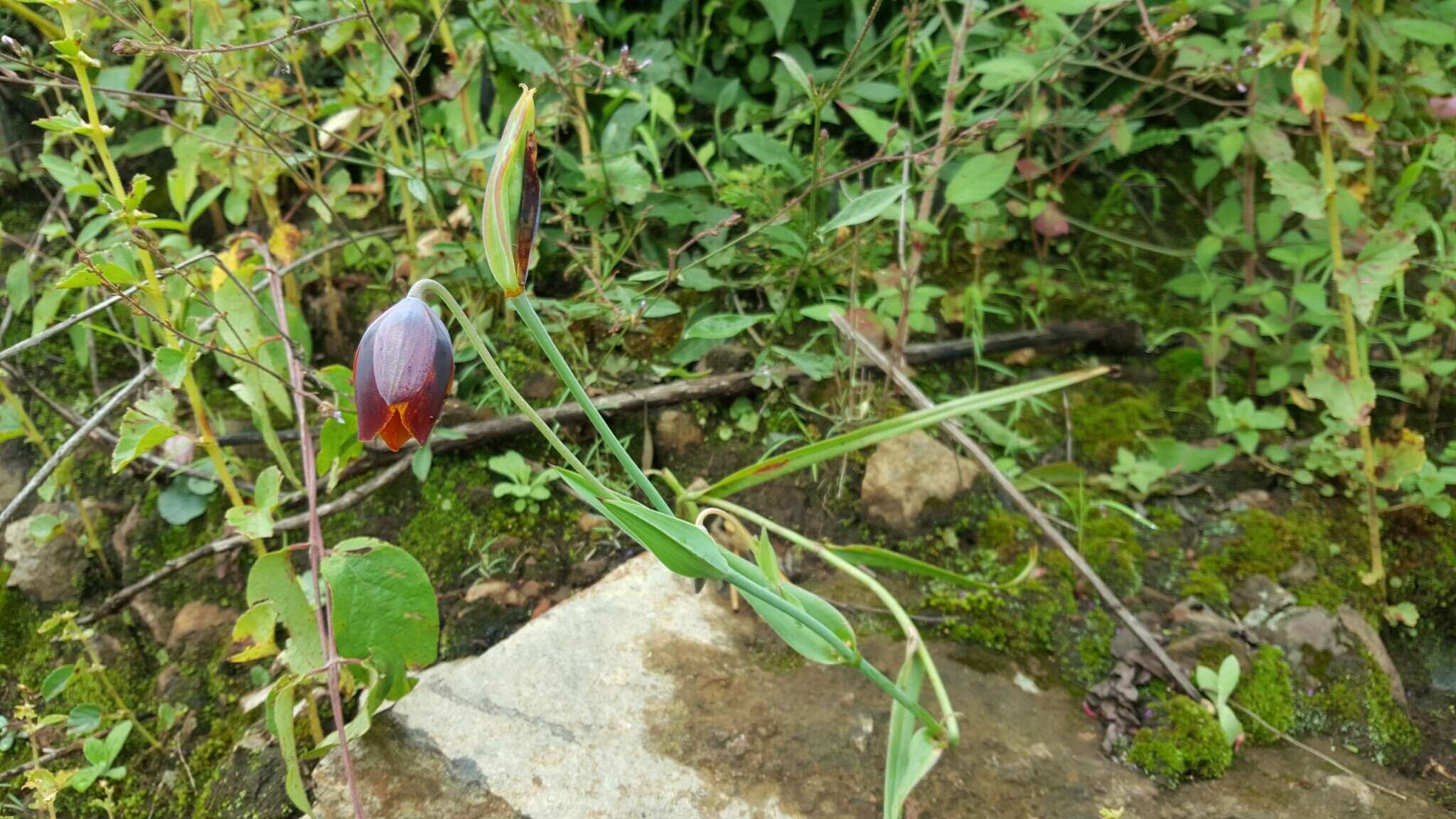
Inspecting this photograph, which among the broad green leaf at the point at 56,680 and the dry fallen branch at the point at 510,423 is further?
the dry fallen branch at the point at 510,423

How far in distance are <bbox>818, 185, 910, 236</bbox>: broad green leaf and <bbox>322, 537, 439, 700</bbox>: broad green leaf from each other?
0.86m

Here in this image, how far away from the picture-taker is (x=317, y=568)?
1.37 meters

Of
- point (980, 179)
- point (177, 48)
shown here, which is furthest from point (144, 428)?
point (980, 179)

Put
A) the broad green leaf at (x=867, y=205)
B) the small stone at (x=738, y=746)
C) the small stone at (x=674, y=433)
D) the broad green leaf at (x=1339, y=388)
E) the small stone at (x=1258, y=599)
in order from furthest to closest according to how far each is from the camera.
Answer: the small stone at (x=674, y=433), the small stone at (x=1258, y=599), the broad green leaf at (x=1339, y=388), the broad green leaf at (x=867, y=205), the small stone at (x=738, y=746)

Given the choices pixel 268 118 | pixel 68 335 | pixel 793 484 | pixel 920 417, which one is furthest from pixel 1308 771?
pixel 68 335

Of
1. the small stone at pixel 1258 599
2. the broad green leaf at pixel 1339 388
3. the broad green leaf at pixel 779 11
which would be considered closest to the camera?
the broad green leaf at pixel 1339 388

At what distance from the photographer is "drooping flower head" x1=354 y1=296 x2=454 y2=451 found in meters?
0.98

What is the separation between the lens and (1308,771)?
4.78 feet

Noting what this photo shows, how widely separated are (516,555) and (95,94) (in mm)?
1577

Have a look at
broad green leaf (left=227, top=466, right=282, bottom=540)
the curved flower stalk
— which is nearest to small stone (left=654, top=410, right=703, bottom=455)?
the curved flower stalk

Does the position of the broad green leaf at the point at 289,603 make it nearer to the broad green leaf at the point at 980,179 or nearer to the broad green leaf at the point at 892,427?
the broad green leaf at the point at 892,427

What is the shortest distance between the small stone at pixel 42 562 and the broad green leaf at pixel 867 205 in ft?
4.95

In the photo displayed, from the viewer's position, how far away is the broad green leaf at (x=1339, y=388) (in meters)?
1.63

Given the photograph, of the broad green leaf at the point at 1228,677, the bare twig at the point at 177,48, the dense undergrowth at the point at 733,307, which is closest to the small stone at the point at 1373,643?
the dense undergrowth at the point at 733,307
